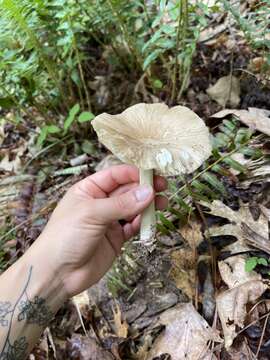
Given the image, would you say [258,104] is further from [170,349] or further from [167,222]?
[170,349]

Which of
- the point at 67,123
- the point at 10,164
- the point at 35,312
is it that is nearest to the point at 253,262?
the point at 35,312

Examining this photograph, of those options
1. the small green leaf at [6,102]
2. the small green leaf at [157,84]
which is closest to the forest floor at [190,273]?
the small green leaf at [157,84]

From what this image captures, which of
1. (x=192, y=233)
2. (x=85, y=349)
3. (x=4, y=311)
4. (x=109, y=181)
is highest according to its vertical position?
(x=109, y=181)

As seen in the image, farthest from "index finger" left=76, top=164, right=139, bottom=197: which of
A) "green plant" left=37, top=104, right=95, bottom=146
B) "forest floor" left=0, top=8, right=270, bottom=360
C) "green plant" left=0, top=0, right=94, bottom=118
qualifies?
"green plant" left=0, top=0, right=94, bottom=118

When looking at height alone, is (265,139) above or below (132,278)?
above

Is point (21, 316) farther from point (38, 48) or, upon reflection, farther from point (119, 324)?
point (38, 48)

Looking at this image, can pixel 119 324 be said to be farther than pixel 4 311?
Yes

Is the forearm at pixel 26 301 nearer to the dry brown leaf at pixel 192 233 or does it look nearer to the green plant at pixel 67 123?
the dry brown leaf at pixel 192 233

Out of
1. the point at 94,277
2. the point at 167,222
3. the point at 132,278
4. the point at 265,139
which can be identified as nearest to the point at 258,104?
the point at 265,139
